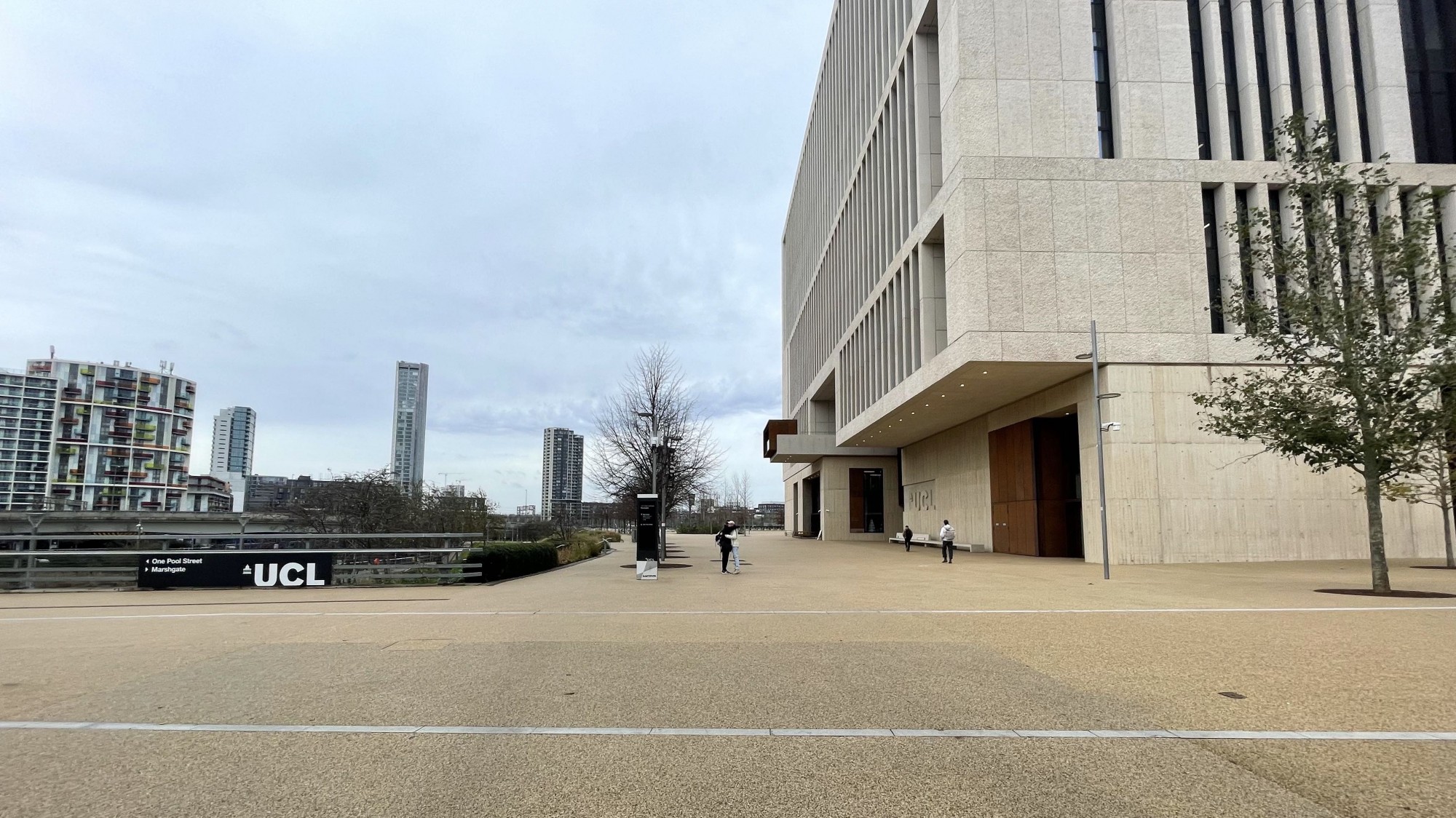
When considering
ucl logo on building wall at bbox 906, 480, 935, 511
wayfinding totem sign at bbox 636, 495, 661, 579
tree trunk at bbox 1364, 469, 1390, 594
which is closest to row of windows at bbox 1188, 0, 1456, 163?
tree trunk at bbox 1364, 469, 1390, 594

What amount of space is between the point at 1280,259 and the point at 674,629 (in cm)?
1580

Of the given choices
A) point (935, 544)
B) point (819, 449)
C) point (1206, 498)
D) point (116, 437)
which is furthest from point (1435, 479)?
point (116, 437)

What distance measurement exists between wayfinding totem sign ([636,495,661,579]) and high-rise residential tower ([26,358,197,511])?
118156mm

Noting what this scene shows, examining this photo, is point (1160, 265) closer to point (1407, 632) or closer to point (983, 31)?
point (983, 31)

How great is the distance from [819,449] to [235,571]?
43232 mm

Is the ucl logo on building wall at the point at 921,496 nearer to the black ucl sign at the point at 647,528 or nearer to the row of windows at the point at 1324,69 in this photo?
the row of windows at the point at 1324,69

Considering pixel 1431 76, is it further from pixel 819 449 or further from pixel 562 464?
pixel 562 464

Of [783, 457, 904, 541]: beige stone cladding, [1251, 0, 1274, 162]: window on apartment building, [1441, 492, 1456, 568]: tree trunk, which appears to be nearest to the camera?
[1441, 492, 1456, 568]: tree trunk

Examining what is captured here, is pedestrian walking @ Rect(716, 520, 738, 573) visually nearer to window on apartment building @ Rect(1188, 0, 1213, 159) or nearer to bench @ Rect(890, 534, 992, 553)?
bench @ Rect(890, 534, 992, 553)

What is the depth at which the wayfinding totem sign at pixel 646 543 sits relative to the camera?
20766mm

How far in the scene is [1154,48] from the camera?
89.0ft

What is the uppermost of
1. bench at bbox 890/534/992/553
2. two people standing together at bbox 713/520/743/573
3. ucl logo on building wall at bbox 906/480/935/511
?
ucl logo on building wall at bbox 906/480/935/511

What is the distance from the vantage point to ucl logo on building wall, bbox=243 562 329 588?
1805cm

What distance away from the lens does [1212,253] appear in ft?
87.6
